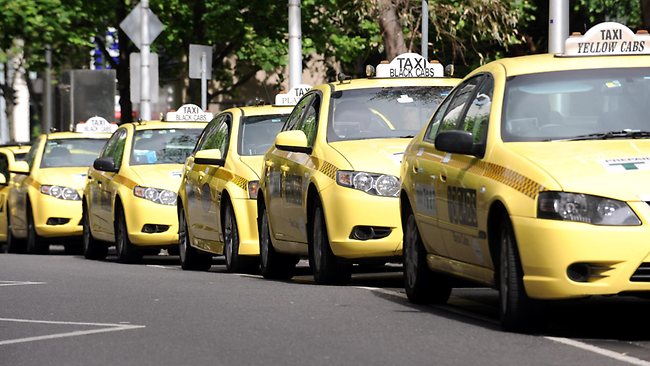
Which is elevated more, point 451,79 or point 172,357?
point 451,79

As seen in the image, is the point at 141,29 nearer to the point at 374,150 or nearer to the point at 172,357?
the point at 374,150

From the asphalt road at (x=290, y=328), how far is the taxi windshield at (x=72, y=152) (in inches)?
404

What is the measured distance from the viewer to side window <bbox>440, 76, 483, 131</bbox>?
11141mm

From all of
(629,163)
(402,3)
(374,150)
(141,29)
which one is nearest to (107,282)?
(374,150)

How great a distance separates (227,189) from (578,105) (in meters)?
6.44

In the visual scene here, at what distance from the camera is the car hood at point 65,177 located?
23.7 meters

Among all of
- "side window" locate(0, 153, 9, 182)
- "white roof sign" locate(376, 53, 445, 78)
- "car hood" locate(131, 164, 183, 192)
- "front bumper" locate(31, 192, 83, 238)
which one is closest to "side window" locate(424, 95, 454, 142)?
"white roof sign" locate(376, 53, 445, 78)

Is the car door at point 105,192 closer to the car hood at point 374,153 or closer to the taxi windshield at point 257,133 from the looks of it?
the taxi windshield at point 257,133

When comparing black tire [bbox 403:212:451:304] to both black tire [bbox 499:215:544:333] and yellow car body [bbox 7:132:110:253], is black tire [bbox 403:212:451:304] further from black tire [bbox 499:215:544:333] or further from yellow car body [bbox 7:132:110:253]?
yellow car body [bbox 7:132:110:253]

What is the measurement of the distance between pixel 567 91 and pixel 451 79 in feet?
15.9

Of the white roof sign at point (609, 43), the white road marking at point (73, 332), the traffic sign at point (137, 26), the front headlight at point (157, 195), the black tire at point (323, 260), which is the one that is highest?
the traffic sign at point (137, 26)

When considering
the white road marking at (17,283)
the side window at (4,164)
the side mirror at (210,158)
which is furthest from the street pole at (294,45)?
the white road marking at (17,283)

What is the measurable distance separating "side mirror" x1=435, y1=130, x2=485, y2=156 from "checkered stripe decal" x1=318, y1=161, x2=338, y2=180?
2.92 m

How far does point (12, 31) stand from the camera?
39375 mm
